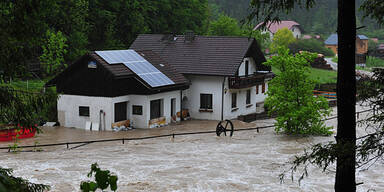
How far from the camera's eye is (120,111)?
1281 inches

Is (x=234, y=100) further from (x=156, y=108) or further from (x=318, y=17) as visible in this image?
(x=318, y=17)

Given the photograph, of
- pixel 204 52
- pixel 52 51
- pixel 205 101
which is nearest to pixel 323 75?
pixel 204 52

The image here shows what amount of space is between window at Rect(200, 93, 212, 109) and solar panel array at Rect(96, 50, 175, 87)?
337 cm

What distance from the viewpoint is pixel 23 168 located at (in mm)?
21719

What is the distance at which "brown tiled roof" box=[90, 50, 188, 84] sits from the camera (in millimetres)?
31938

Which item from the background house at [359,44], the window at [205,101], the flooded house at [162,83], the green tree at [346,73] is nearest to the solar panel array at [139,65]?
the flooded house at [162,83]

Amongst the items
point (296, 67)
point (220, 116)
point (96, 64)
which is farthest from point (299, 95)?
point (96, 64)

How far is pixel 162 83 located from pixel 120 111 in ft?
10.5

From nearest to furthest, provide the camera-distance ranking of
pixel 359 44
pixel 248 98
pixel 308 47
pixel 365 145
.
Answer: pixel 365 145
pixel 248 98
pixel 308 47
pixel 359 44

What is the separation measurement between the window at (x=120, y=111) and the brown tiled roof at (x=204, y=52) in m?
6.13

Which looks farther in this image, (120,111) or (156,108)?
(156,108)

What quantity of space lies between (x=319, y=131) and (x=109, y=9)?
30.3 metres

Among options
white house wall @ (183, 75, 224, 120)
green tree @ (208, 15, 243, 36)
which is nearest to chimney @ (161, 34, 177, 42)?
white house wall @ (183, 75, 224, 120)

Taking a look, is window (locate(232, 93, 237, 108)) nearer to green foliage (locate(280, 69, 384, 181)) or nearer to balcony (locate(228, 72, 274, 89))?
balcony (locate(228, 72, 274, 89))
